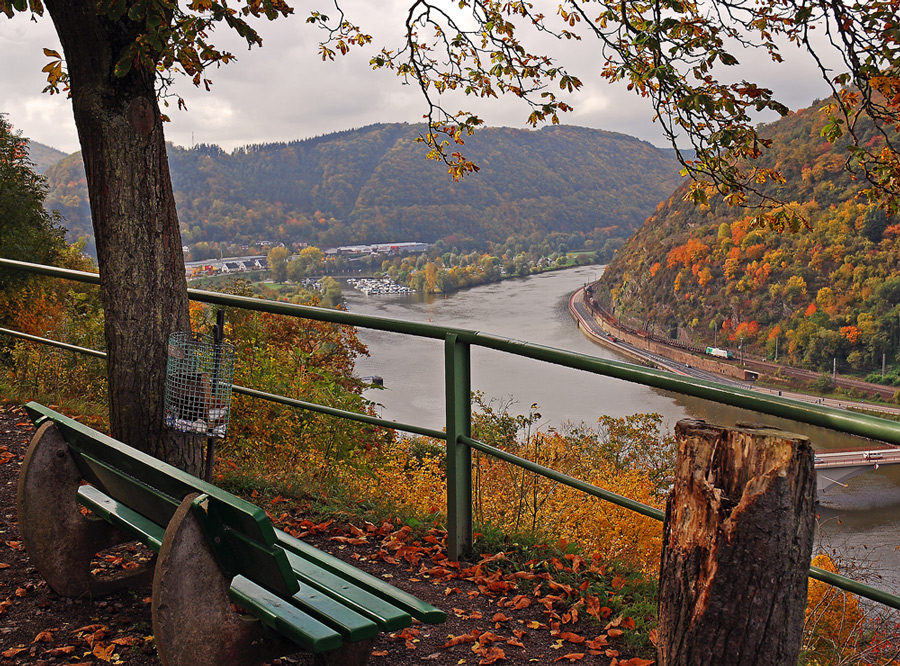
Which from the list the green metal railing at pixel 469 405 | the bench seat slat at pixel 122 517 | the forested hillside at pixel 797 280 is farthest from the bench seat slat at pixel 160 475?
the forested hillside at pixel 797 280

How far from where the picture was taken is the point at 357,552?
3.55 meters

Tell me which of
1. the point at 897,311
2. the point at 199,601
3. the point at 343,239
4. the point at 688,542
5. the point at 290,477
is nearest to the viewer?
the point at 688,542

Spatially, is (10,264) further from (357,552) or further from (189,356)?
(357,552)

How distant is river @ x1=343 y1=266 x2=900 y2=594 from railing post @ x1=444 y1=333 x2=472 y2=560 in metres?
14.6

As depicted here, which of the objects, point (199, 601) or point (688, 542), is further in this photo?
point (199, 601)

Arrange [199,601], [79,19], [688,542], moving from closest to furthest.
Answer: [688,542], [199,601], [79,19]

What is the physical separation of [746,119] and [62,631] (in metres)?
4.92

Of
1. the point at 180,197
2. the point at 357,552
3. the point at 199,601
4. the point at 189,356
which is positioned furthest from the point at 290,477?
the point at 180,197

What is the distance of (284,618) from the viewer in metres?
1.97

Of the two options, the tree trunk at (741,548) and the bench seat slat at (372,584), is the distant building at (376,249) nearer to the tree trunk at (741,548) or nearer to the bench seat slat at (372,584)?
the bench seat slat at (372,584)

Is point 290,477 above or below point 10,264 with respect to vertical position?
below

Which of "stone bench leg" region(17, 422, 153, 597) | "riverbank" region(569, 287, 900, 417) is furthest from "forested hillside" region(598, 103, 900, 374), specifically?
"stone bench leg" region(17, 422, 153, 597)

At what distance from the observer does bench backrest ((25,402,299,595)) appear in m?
1.84

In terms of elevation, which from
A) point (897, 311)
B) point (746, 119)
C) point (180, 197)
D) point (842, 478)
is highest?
point (180, 197)
